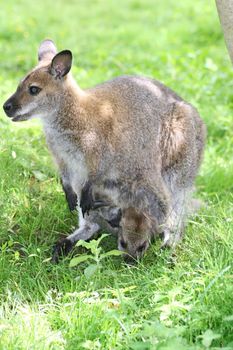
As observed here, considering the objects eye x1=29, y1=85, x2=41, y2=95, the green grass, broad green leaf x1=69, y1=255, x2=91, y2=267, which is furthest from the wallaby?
broad green leaf x1=69, y1=255, x2=91, y2=267

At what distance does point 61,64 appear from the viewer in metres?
4.46

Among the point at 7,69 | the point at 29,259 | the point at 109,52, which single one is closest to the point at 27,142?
the point at 29,259

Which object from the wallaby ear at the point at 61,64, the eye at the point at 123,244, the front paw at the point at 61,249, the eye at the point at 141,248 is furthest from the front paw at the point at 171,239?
the wallaby ear at the point at 61,64

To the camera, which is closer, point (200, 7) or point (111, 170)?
point (111, 170)

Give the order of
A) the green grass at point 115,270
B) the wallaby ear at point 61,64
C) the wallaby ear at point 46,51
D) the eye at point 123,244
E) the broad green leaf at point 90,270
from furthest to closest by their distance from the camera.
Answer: the wallaby ear at point 46,51, the eye at point 123,244, the wallaby ear at point 61,64, the broad green leaf at point 90,270, the green grass at point 115,270

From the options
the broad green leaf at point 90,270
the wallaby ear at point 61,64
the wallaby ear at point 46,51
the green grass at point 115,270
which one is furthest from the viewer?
the wallaby ear at point 46,51

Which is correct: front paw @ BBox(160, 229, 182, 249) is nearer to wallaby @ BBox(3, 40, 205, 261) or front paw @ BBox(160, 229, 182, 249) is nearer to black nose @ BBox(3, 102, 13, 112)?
wallaby @ BBox(3, 40, 205, 261)

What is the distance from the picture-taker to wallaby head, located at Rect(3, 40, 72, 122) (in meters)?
4.41

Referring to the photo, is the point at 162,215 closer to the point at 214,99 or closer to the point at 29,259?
the point at 29,259

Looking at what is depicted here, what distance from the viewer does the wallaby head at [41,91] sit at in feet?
14.5

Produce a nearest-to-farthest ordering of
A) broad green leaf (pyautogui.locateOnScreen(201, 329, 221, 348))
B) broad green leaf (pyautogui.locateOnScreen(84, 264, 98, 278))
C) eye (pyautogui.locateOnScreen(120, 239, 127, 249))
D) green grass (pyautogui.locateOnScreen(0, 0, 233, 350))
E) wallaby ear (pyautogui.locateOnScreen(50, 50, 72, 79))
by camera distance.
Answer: broad green leaf (pyautogui.locateOnScreen(201, 329, 221, 348)) < green grass (pyautogui.locateOnScreen(0, 0, 233, 350)) < broad green leaf (pyautogui.locateOnScreen(84, 264, 98, 278)) < wallaby ear (pyautogui.locateOnScreen(50, 50, 72, 79)) < eye (pyautogui.locateOnScreen(120, 239, 127, 249))

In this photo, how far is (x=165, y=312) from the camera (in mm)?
3492

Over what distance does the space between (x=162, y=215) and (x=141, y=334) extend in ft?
5.18

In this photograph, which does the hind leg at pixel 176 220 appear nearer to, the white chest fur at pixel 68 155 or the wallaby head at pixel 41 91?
the white chest fur at pixel 68 155
